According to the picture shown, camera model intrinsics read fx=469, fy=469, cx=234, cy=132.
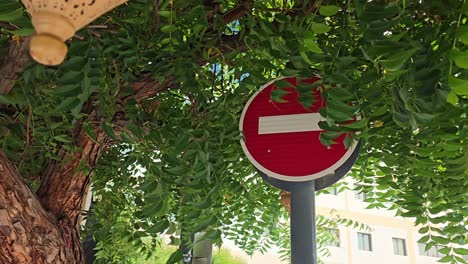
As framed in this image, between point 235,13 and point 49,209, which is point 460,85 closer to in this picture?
point 235,13

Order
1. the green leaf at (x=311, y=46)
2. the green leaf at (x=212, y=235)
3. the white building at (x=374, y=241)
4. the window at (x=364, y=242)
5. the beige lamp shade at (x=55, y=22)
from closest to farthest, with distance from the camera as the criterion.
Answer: the beige lamp shade at (x=55, y=22) → the green leaf at (x=311, y=46) → the green leaf at (x=212, y=235) → the white building at (x=374, y=241) → the window at (x=364, y=242)

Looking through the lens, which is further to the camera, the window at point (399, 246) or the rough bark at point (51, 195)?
the window at point (399, 246)

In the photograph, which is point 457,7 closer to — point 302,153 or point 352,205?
point 302,153

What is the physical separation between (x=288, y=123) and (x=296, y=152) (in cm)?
6

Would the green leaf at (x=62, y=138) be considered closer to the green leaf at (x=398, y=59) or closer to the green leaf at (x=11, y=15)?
the green leaf at (x=11, y=15)

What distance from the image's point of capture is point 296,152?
0.94 m

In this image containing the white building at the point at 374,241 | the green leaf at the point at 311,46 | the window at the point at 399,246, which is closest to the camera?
the green leaf at the point at 311,46

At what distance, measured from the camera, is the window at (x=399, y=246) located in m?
10.5

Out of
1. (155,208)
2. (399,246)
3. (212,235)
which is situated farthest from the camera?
(399,246)

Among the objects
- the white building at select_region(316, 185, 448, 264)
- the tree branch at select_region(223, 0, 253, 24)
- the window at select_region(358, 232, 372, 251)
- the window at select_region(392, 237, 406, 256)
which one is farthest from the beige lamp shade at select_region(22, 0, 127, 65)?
the window at select_region(392, 237, 406, 256)

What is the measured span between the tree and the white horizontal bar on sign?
7cm

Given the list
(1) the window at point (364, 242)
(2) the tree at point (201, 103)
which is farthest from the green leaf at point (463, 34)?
(1) the window at point (364, 242)

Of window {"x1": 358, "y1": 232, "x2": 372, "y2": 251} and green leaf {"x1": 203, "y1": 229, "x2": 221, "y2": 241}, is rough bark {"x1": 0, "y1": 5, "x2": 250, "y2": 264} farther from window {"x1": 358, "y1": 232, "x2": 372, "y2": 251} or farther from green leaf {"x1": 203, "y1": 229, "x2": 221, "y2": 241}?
window {"x1": 358, "y1": 232, "x2": 372, "y2": 251}

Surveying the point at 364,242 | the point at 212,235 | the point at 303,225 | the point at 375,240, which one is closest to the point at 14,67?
the point at 212,235
